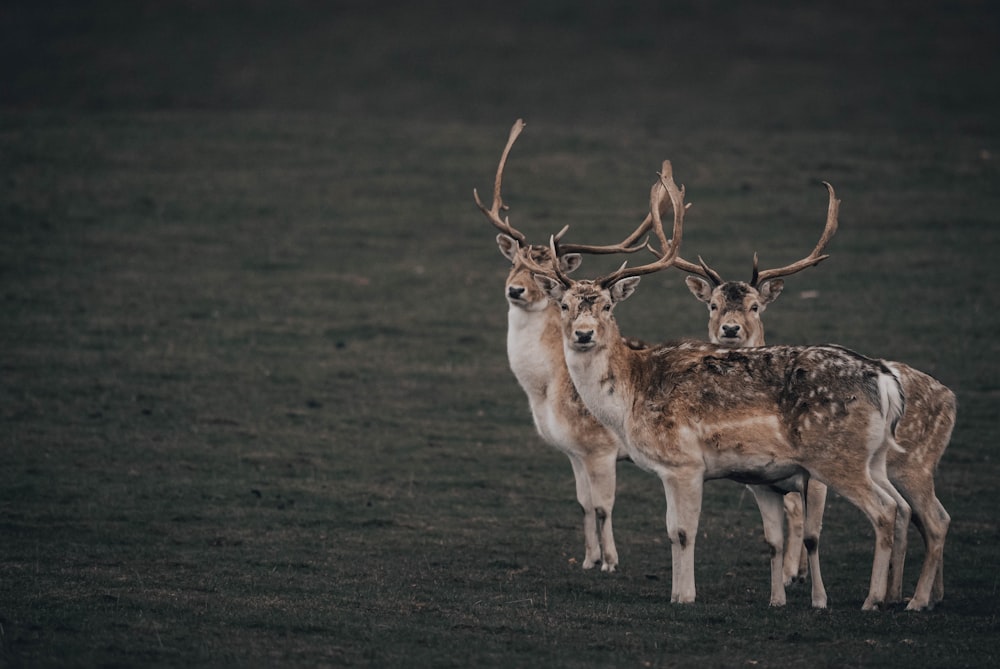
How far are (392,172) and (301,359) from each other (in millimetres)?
10079

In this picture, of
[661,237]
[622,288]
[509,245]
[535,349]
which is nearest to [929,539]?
[622,288]

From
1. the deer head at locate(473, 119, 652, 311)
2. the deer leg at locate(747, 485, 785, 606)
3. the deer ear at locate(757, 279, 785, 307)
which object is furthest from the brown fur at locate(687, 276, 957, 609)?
the deer head at locate(473, 119, 652, 311)

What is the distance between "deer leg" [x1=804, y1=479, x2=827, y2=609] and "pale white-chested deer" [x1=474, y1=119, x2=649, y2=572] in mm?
1683

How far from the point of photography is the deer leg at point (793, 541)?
38.9 ft

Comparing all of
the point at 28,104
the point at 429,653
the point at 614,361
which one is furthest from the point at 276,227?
the point at 429,653

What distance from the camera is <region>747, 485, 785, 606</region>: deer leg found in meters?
11.1

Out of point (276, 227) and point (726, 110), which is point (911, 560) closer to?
point (276, 227)

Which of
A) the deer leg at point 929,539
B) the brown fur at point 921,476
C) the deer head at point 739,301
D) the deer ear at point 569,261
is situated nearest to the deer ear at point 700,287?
the deer head at point 739,301

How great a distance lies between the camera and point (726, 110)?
117 ft

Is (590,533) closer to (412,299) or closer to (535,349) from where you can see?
(535,349)

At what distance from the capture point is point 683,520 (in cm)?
1091

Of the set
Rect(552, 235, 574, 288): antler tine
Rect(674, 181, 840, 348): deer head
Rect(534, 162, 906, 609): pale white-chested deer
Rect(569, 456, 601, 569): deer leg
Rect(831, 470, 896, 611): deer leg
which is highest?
Rect(552, 235, 574, 288): antler tine

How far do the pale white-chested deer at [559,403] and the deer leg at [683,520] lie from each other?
3.90 feet

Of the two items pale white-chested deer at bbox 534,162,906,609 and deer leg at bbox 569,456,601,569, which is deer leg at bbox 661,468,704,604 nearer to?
pale white-chested deer at bbox 534,162,906,609
